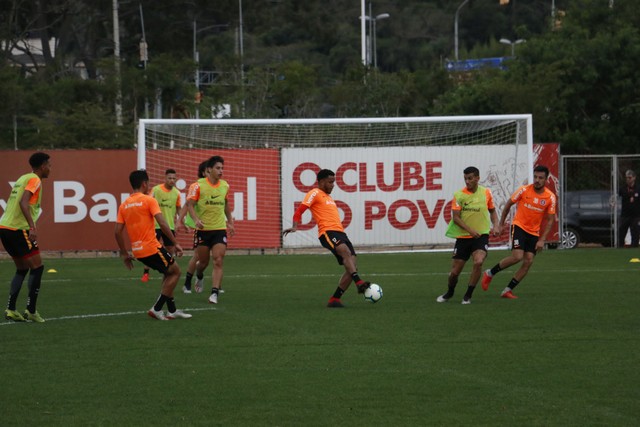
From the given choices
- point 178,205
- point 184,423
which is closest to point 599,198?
point 178,205

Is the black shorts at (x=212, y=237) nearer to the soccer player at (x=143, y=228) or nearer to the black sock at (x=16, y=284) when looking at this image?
the soccer player at (x=143, y=228)

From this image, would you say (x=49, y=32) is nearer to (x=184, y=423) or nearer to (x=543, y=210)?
(x=543, y=210)

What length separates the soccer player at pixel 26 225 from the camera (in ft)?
43.1

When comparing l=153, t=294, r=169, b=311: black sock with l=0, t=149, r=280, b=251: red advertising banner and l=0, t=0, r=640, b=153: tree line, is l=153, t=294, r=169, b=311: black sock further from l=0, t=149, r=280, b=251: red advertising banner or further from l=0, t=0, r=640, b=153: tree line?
l=0, t=0, r=640, b=153: tree line

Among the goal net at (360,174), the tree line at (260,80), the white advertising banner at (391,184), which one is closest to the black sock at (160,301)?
the goal net at (360,174)

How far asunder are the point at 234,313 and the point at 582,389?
6.33 meters

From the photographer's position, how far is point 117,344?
1155 cm

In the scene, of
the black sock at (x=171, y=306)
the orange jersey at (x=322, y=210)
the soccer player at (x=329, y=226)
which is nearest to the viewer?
the black sock at (x=171, y=306)

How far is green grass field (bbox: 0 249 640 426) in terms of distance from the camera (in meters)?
8.23

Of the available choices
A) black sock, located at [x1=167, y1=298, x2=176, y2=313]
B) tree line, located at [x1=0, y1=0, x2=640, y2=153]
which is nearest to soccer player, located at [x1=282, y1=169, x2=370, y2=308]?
black sock, located at [x1=167, y1=298, x2=176, y2=313]

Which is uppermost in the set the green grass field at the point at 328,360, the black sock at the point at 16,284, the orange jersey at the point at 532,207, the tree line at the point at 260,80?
the tree line at the point at 260,80

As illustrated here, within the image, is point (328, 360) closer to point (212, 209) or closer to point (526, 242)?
point (212, 209)

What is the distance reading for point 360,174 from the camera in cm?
2781

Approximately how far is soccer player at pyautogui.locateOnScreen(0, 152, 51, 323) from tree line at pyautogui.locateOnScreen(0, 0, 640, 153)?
25282 mm
